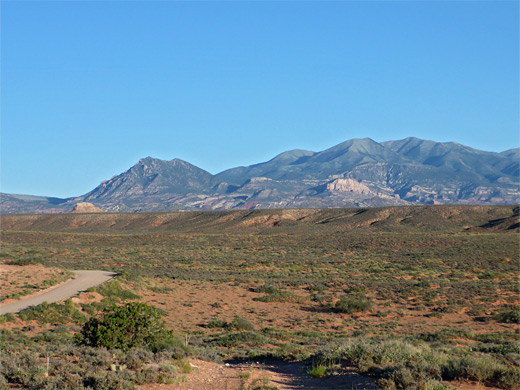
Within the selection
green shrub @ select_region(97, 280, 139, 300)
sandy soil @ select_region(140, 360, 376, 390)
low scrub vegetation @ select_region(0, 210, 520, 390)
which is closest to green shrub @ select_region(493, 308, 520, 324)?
low scrub vegetation @ select_region(0, 210, 520, 390)

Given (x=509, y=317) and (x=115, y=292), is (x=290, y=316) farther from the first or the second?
(x=509, y=317)

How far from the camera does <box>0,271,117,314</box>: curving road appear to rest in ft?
79.7

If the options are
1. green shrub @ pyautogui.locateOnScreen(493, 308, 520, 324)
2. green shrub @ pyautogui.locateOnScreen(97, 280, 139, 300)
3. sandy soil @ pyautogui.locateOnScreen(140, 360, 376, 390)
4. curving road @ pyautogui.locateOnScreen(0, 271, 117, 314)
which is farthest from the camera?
green shrub @ pyautogui.locateOnScreen(97, 280, 139, 300)

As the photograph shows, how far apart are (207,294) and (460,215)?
3284 inches

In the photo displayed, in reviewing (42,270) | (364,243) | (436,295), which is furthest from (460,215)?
(42,270)

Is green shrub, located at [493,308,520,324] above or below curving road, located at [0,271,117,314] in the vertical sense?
below

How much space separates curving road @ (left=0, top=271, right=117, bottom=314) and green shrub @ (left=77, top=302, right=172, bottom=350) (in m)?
10.6

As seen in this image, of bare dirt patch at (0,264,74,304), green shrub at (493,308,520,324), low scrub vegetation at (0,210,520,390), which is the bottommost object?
green shrub at (493,308,520,324)

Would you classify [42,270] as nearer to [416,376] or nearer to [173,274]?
[173,274]

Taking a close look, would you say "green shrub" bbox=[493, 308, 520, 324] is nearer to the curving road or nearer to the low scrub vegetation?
the low scrub vegetation

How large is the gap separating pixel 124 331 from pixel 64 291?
596 inches

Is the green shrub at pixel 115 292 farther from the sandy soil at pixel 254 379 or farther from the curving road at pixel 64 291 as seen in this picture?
the sandy soil at pixel 254 379

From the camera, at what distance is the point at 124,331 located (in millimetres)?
14555

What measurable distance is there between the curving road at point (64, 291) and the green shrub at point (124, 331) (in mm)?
10637
